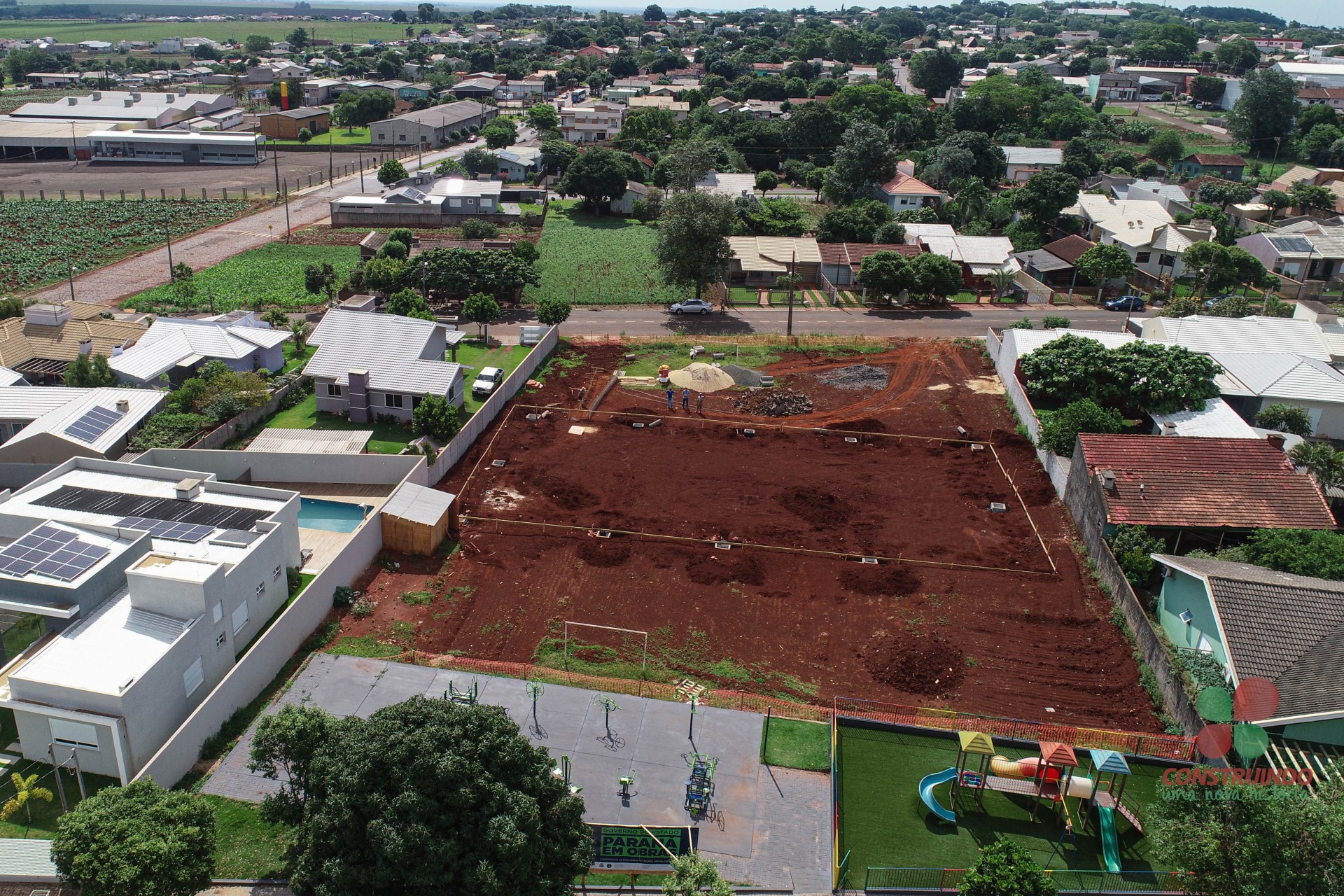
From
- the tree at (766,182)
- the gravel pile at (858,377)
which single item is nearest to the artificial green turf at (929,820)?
the gravel pile at (858,377)

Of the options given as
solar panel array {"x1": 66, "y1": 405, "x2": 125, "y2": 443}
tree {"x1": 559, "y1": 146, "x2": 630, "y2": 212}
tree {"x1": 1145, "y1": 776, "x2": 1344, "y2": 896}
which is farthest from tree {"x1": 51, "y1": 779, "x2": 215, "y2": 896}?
tree {"x1": 559, "y1": 146, "x2": 630, "y2": 212}

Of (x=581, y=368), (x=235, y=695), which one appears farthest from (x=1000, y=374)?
(x=235, y=695)

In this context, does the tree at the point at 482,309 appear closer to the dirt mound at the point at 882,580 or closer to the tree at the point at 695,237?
the tree at the point at 695,237

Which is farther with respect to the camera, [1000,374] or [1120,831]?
[1000,374]

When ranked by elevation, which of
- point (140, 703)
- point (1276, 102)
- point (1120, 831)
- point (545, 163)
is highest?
point (1276, 102)

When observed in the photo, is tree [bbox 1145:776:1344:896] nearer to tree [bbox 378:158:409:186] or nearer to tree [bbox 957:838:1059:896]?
tree [bbox 957:838:1059:896]

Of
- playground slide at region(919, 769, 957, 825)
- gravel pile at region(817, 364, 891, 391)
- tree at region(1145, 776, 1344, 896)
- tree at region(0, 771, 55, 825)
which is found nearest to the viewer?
tree at region(1145, 776, 1344, 896)

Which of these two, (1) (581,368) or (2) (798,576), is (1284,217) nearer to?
(1) (581,368)
